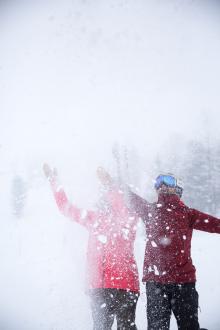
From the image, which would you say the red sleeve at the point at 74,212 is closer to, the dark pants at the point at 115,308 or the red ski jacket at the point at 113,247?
the red ski jacket at the point at 113,247

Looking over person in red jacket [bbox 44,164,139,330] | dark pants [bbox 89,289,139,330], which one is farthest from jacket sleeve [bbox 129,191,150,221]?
dark pants [bbox 89,289,139,330]

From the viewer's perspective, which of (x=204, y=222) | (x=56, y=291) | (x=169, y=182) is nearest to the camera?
(x=204, y=222)

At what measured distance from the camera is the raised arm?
13.5 feet

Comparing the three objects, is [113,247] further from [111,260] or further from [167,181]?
[167,181]

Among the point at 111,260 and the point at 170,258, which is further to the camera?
the point at 111,260

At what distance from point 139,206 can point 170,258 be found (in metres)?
0.72

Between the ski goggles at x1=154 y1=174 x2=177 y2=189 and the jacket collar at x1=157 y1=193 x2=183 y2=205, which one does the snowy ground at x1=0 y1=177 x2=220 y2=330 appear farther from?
the ski goggles at x1=154 y1=174 x2=177 y2=189

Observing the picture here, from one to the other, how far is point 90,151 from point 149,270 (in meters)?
82.1

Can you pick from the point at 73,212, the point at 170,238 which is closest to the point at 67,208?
the point at 73,212

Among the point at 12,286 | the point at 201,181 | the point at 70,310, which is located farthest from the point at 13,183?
the point at 70,310

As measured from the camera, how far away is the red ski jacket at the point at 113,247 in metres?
3.70

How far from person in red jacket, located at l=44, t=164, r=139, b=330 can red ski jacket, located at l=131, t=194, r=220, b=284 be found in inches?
12.6

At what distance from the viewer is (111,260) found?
3.80 meters

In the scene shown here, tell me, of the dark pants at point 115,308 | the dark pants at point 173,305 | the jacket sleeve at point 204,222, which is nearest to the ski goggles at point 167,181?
the jacket sleeve at point 204,222
